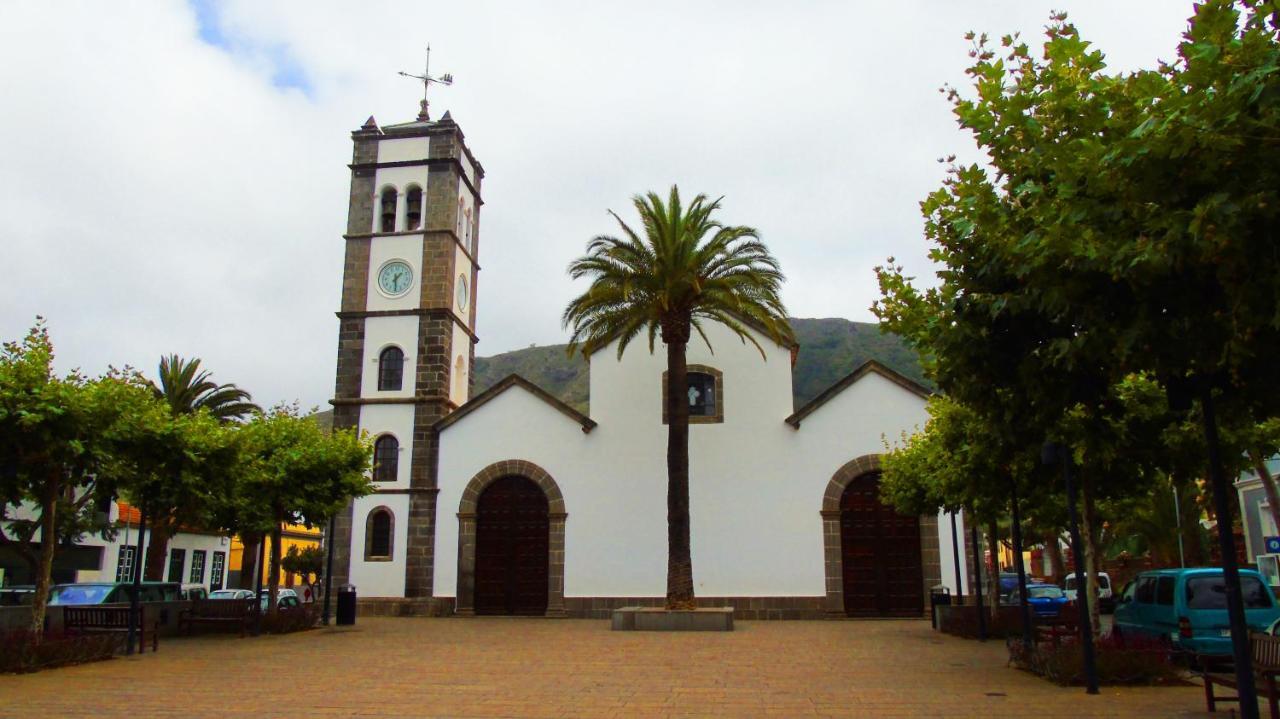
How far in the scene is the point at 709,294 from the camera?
77.9 ft

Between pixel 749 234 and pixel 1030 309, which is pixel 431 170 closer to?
pixel 749 234

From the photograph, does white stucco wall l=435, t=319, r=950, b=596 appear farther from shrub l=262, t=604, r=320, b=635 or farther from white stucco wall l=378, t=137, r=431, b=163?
white stucco wall l=378, t=137, r=431, b=163

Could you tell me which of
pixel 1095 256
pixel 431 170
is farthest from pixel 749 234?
pixel 1095 256

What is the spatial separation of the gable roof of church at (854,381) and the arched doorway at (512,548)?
26.3 feet

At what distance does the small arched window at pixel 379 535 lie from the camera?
92.7ft

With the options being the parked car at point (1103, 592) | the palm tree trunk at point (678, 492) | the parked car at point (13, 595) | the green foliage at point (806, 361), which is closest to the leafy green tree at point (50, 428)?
the parked car at point (13, 595)

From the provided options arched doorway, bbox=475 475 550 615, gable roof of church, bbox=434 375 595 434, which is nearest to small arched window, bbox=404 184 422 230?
gable roof of church, bbox=434 375 595 434

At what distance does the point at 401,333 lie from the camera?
30000 millimetres

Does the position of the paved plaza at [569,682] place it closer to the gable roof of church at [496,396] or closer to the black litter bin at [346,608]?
the black litter bin at [346,608]

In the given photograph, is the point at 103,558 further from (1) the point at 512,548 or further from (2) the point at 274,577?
(2) the point at 274,577

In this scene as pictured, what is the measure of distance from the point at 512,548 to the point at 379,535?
414 cm

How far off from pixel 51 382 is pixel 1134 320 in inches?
503

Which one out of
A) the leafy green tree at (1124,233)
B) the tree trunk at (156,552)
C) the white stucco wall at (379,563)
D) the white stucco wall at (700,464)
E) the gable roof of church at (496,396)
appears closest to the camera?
the leafy green tree at (1124,233)

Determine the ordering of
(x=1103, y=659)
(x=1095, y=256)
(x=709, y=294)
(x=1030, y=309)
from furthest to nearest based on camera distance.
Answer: (x=709, y=294), (x=1103, y=659), (x=1030, y=309), (x=1095, y=256)
